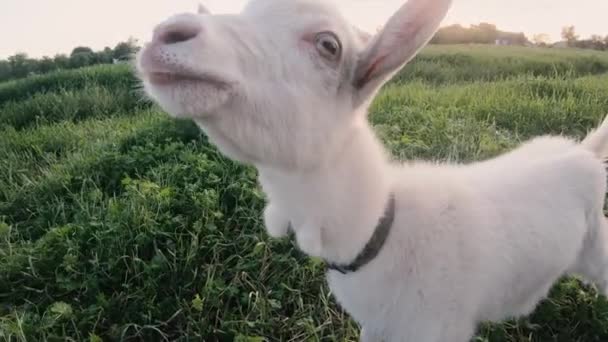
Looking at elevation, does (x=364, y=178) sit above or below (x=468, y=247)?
above

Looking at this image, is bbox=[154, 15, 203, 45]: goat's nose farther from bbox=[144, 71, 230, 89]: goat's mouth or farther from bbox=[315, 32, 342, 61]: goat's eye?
bbox=[315, 32, 342, 61]: goat's eye

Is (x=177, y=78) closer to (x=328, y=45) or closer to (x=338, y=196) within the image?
(x=328, y=45)

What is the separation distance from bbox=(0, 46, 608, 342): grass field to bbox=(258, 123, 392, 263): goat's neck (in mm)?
1023

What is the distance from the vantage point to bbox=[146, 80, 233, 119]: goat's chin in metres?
1.55

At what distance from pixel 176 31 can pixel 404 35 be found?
80 cm

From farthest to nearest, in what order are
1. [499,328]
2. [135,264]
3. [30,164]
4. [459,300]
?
1. [30,164]
2. [135,264]
3. [499,328]
4. [459,300]

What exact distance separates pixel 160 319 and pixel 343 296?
1.33m

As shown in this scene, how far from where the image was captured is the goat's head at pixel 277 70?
5.07ft

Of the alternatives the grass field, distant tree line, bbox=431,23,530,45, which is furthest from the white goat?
distant tree line, bbox=431,23,530,45

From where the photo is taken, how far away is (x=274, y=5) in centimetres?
189

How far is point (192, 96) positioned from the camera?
1.56 metres

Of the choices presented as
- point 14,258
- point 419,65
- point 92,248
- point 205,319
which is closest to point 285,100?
point 205,319

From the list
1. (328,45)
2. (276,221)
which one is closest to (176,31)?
(328,45)

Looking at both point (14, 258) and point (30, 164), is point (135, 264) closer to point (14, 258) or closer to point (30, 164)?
point (14, 258)
